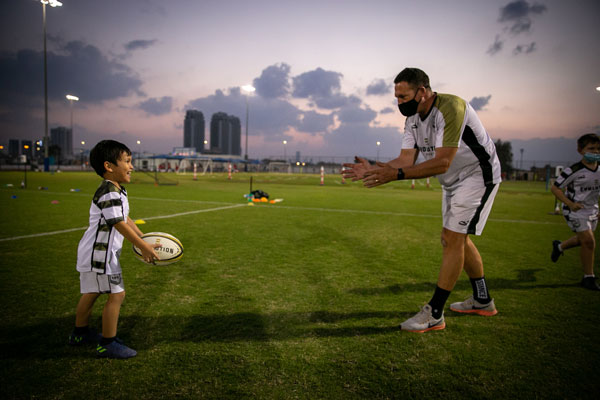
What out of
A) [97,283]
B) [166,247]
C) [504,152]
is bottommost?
[97,283]

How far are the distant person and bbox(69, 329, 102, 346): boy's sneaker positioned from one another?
258cm

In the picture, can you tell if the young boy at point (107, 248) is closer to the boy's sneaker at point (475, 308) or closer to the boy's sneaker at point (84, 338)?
the boy's sneaker at point (84, 338)

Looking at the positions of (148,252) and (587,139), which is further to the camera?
(587,139)

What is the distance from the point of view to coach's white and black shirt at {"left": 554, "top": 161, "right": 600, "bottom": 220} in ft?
15.0

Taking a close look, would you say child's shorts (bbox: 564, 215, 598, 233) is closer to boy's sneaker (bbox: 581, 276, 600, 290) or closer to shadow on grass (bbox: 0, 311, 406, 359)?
boy's sneaker (bbox: 581, 276, 600, 290)

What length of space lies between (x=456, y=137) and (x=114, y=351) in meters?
3.32

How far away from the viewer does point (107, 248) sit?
2.52m

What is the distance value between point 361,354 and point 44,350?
8.41 ft

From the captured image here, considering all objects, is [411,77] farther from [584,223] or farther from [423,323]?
[584,223]

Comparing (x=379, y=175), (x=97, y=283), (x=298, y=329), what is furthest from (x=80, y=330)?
(x=379, y=175)

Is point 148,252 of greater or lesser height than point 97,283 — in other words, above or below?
above

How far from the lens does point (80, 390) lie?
214cm

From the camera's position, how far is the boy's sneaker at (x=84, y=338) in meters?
2.68

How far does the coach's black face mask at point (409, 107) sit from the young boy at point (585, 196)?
297cm
